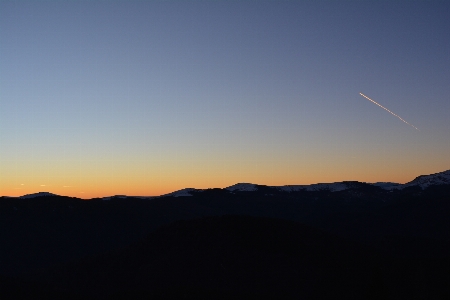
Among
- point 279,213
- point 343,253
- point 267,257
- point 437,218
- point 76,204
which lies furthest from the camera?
point 279,213

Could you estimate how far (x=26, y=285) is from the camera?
54.8m

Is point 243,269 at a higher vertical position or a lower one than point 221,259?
lower

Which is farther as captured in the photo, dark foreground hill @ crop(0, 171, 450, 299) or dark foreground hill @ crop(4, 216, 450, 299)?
dark foreground hill @ crop(0, 171, 450, 299)

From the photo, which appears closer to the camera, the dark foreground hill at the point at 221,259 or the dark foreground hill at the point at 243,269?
the dark foreground hill at the point at 243,269

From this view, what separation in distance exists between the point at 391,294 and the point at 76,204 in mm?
111418

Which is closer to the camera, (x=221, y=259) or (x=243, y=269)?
(x=243, y=269)

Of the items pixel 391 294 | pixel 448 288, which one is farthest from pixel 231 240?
pixel 448 288

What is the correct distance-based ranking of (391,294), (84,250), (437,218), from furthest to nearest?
(437,218) → (84,250) → (391,294)

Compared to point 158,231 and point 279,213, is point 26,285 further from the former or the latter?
point 279,213

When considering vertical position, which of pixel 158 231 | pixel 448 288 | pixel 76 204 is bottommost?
pixel 448 288

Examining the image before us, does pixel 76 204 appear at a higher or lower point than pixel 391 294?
higher

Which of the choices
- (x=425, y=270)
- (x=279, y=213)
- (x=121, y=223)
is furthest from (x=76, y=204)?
(x=425, y=270)

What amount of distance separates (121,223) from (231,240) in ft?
231

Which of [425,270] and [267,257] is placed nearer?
[425,270]
